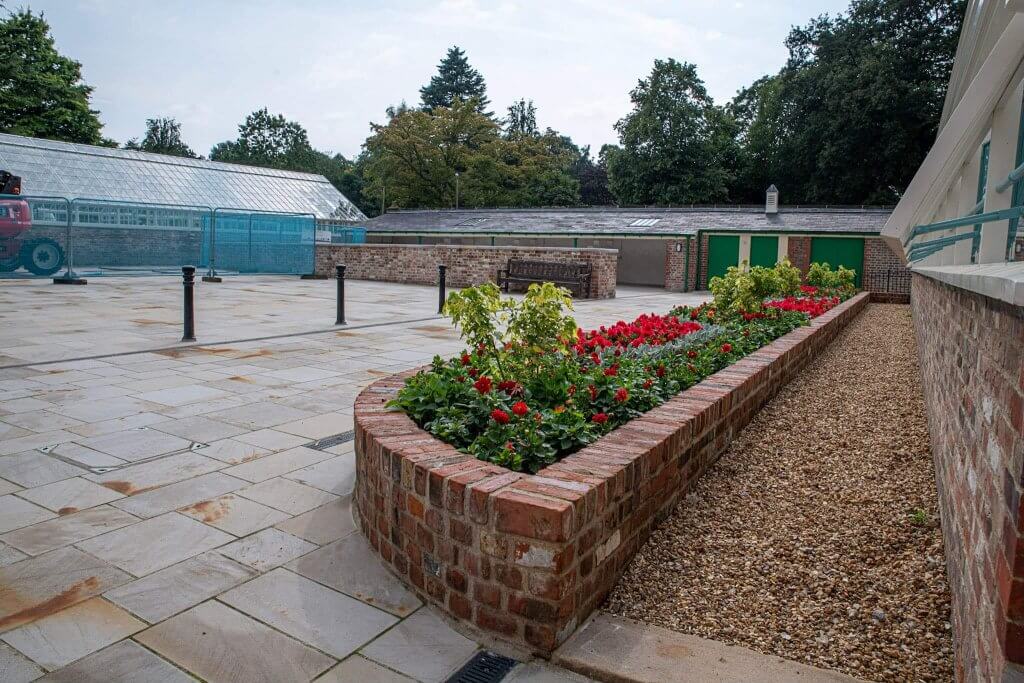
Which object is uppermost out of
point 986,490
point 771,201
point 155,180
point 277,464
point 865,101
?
point 865,101

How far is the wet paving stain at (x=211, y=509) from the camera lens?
3.51 m

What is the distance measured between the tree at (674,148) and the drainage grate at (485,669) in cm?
3983

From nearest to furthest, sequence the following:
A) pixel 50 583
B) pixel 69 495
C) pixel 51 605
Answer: pixel 51 605 < pixel 50 583 < pixel 69 495

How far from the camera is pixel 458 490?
261 cm

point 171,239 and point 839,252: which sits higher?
point 839,252

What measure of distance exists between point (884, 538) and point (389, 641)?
2.24 metres

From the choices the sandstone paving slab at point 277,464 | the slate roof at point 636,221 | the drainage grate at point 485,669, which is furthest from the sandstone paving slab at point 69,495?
the slate roof at point 636,221

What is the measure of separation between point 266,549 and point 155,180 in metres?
29.4

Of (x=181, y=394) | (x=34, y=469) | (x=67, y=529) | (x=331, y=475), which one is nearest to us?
(x=67, y=529)

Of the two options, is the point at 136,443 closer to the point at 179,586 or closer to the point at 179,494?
the point at 179,494

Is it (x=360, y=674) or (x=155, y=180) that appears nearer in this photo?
(x=360, y=674)

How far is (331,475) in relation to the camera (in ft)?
13.7

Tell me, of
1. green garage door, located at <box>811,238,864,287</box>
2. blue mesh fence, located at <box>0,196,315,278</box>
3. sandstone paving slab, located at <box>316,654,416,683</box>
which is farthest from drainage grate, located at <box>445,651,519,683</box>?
green garage door, located at <box>811,238,864,287</box>

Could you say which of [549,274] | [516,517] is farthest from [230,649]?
[549,274]
